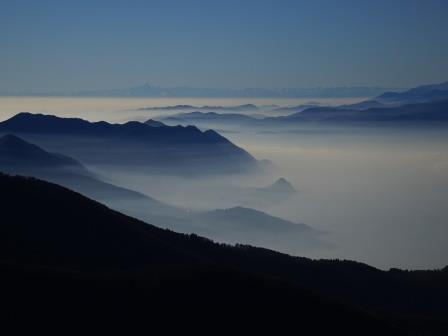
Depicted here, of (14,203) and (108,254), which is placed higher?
(14,203)

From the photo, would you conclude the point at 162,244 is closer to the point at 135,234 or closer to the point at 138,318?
the point at 135,234

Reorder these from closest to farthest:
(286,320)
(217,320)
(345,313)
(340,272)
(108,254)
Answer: (217,320), (286,320), (345,313), (108,254), (340,272)

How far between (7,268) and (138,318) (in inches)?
481

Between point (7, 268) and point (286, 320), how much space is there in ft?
79.1

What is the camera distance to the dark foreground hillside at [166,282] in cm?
4691

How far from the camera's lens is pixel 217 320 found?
48.4 metres

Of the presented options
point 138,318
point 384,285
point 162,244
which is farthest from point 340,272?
point 138,318

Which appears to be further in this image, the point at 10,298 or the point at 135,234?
the point at 135,234

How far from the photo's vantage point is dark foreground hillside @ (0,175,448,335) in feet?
154

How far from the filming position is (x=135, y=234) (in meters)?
106

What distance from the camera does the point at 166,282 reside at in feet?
175

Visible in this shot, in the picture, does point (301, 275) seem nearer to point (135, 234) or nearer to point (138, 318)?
point (135, 234)

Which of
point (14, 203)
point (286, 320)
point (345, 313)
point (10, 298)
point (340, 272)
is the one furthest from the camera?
point (340, 272)

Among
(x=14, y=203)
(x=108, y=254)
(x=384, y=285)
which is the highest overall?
(x=14, y=203)
